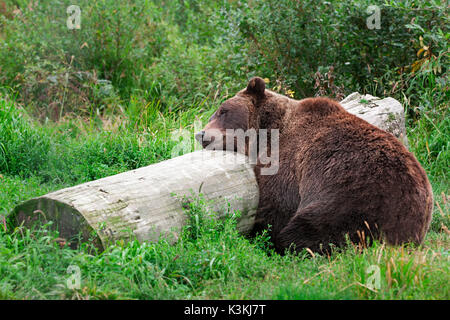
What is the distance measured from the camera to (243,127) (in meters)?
5.63

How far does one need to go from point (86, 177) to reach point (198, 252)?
100 inches

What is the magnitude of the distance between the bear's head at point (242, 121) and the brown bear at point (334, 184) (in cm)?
2

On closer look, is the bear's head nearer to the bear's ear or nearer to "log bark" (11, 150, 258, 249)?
the bear's ear

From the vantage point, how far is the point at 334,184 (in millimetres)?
4570

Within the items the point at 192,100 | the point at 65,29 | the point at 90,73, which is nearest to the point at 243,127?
the point at 192,100

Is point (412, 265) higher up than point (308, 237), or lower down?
higher up

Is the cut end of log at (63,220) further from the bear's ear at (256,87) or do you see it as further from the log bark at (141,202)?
the bear's ear at (256,87)

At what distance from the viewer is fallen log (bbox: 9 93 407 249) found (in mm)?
3943

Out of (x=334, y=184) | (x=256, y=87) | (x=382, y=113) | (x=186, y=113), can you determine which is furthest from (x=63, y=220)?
(x=186, y=113)

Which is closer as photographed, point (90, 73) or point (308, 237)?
point (308, 237)

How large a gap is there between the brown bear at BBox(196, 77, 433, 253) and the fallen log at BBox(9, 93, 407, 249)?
0.35 m

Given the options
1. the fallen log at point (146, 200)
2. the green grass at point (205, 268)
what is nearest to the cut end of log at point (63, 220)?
the fallen log at point (146, 200)

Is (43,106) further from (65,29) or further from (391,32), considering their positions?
(391,32)

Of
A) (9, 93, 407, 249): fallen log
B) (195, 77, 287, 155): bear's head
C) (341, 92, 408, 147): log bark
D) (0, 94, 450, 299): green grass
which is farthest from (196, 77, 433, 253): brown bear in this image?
(341, 92, 408, 147): log bark
